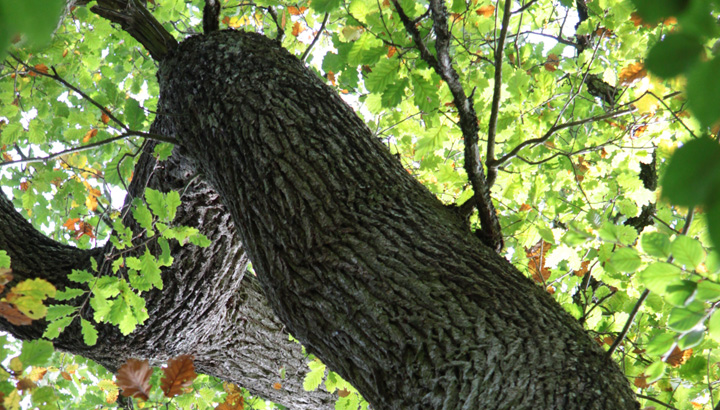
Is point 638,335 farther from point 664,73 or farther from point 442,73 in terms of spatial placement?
point 664,73

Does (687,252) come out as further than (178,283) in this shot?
No

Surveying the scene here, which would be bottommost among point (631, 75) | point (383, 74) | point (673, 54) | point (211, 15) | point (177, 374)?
point (177, 374)

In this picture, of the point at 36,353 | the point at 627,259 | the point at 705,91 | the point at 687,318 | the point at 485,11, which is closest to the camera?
the point at 705,91

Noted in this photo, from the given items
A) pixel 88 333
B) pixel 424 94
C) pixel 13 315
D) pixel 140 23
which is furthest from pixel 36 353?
pixel 140 23

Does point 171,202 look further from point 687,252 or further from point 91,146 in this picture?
point 687,252

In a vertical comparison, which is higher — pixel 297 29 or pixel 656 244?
pixel 297 29

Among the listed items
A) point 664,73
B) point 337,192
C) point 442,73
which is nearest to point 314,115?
point 337,192

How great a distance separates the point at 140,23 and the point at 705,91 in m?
2.81

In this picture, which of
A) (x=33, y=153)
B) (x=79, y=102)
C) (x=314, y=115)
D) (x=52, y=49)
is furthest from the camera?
(x=79, y=102)

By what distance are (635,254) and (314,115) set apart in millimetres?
1247

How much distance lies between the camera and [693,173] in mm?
378

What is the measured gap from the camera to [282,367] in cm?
320

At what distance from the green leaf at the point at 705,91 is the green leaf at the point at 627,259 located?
0.92m

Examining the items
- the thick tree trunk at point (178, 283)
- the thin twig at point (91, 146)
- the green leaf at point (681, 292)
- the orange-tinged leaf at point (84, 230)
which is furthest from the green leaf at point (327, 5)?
the orange-tinged leaf at point (84, 230)
